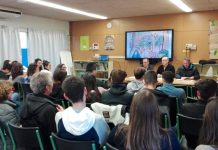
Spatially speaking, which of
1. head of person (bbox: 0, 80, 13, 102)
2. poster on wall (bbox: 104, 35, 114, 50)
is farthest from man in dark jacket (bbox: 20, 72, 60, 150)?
poster on wall (bbox: 104, 35, 114, 50)

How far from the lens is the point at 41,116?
7.88 ft

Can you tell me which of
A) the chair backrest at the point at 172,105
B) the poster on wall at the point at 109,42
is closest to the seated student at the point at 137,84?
the chair backrest at the point at 172,105

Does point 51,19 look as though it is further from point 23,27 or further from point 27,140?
point 27,140

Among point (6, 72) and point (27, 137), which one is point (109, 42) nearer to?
point (6, 72)

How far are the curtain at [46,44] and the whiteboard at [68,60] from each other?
17 cm

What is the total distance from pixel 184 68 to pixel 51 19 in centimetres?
500

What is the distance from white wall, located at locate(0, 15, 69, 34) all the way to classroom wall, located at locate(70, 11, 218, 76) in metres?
0.54

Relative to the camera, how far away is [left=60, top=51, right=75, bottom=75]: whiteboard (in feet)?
32.6

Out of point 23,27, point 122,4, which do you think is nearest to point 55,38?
point 23,27

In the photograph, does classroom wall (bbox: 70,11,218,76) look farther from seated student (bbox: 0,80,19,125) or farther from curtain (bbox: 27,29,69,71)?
seated student (bbox: 0,80,19,125)

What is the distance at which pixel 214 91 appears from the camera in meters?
2.68

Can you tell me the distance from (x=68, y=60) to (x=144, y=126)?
887 centimetres

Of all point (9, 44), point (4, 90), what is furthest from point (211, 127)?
point (9, 44)

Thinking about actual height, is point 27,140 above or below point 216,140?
below
